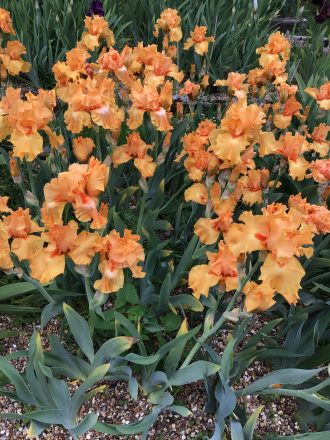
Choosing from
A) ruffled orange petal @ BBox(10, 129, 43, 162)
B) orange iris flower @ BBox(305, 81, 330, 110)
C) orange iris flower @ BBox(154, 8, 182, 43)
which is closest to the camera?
ruffled orange petal @ BBox(10, 129, 43, 162)

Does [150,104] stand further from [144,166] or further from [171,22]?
[171,22]

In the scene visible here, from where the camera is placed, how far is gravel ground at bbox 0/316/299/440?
69.6 inches

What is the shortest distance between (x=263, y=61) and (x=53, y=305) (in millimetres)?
1665

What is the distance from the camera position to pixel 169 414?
1.84 m

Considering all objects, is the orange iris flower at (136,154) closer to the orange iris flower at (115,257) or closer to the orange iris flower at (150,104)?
the orange iris flower at (150,104)

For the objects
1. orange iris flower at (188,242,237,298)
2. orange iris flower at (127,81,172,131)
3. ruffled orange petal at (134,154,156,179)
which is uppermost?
→ orange iris flower at (127,81,172,131)

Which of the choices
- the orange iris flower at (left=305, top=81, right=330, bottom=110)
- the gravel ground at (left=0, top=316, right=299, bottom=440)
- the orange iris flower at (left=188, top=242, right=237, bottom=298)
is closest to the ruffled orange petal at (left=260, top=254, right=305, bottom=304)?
the orange iris flower at (left=188, top=242, right=237, bottom=298)

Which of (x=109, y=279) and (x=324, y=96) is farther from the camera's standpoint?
(x=324, y=96)

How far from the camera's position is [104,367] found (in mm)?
1496

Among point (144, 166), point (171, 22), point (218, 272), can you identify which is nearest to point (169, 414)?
point (218, 272)

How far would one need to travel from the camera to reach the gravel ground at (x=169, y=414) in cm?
177

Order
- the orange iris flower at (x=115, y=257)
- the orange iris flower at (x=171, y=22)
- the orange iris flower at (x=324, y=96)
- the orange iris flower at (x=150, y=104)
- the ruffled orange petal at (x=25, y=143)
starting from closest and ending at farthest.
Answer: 1. the orange iris flower at (x=115, y=257)
2. the ruffled orange petal at (x=25, y=143)
3. the orange iris flower at (x=150, y=104)
4. the orange iris flower at (x=324, y=96)
5. the orange iris flower at (x=171, y=22)

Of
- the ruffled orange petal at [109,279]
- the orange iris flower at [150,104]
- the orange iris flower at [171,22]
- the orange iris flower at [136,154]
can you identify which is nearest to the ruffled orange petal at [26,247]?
the ruffled orange petal at [109,279]

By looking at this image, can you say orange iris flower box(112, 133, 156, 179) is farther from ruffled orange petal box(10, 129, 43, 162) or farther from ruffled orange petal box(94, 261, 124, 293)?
ruffled orange petal box(94, 261, 124, 293)
